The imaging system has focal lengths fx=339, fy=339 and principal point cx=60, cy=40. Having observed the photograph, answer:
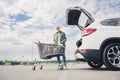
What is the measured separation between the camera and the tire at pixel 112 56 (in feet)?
36.6

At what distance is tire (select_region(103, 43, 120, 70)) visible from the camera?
11.1 metres

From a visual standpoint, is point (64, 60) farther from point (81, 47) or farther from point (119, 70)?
point (119, 70)

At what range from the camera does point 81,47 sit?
38.8 feet

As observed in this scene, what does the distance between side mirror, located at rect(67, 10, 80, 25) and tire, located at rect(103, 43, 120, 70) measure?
192 centimetres

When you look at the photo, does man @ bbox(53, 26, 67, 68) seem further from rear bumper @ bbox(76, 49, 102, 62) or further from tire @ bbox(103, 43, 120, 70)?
tire @ bbox(103, 43, 120, 70)

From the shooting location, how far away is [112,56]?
36.9ft

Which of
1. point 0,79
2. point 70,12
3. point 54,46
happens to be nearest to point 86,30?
point 70,12

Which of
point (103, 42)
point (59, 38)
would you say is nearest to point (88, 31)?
point (103, 42)

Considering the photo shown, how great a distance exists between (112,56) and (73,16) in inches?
Answer: 92.7

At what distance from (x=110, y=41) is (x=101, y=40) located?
31cm

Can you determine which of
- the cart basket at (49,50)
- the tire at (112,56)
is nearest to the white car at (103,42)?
the tire at (112,56)

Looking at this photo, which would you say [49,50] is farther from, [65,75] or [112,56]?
[65,75]

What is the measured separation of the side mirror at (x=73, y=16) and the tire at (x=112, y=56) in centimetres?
192

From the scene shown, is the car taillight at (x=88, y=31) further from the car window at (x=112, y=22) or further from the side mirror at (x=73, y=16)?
the side mirror at (x=73, y=16)
